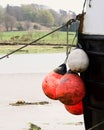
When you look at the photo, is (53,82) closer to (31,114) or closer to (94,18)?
(94,18)

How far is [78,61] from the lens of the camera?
473 cm

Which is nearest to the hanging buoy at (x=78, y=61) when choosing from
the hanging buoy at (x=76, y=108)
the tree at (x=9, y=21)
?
the hanging buoy at (x=76, y=108)

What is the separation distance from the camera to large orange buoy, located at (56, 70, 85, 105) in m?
4.70

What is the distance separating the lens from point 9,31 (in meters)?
42.6

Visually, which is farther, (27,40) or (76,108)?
(27,40)

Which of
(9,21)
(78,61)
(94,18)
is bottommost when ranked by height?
(9,21)

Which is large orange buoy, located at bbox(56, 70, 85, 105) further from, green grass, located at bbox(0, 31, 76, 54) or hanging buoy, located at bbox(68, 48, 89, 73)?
green grass, located at bbox(0, 31, 76, 54)

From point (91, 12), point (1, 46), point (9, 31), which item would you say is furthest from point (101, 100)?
point (9, 31)

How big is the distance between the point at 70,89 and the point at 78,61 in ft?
0.99

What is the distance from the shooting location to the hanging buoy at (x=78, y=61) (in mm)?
4742

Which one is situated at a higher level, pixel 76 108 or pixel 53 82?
pixel 53 82

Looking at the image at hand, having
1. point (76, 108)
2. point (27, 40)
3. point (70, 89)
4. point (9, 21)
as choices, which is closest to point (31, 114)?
point (76, 108)

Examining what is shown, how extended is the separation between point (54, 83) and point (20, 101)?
654 centimetres

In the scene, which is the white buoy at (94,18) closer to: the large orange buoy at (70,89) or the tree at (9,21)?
the large orange buoy at (70,89)
